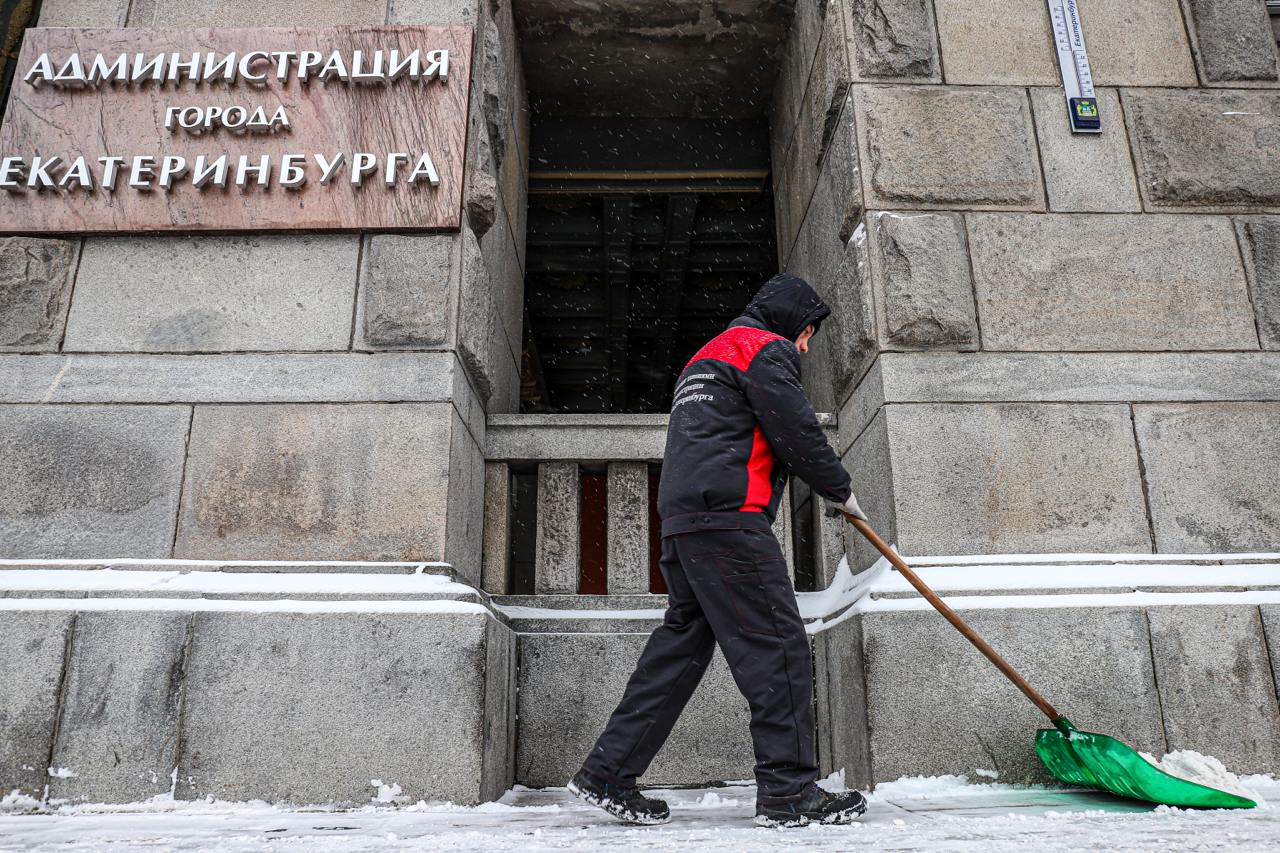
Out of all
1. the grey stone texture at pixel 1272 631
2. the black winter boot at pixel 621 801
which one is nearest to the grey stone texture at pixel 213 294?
the black winter boot at pixel 621 801

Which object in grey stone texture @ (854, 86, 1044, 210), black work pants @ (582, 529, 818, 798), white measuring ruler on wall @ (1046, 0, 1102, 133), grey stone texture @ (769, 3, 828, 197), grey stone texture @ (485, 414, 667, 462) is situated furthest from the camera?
grey stone texture @ (769, 3, 828, 197)

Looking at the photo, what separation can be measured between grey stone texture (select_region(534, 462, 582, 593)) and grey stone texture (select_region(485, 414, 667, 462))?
11cm

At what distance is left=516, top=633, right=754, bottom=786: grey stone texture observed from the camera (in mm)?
4672

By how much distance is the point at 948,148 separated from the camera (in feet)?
16.0

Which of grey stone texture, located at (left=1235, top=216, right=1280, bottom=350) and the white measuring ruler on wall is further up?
the white measuring ruler on wall

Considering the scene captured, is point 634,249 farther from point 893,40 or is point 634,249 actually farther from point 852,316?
point 852,316

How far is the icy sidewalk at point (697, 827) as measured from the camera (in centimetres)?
265

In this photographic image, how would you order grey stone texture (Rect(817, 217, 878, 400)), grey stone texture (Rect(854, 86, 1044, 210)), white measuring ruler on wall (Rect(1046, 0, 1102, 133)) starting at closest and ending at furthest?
grey stone texture (Rect(817, 217, 878, 400)) < grey stone texture (Rect(854, 86, 1044, 210)) < white measuring ruler on wall (Rect(1046, 0, 1102, 133))

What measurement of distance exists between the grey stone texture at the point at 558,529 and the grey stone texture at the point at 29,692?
7.35ft

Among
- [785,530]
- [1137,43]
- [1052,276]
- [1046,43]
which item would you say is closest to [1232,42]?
[1137,43]

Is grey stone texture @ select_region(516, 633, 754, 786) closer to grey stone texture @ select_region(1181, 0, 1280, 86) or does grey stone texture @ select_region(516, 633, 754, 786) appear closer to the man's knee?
the man's knee

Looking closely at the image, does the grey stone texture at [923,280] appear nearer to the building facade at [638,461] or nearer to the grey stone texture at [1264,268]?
the building facade at [638,461]

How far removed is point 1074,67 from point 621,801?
14.6 feet

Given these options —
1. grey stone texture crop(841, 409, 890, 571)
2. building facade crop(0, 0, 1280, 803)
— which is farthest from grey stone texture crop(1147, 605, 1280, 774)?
grey stone texture crop(841, 409, 890, 571)
